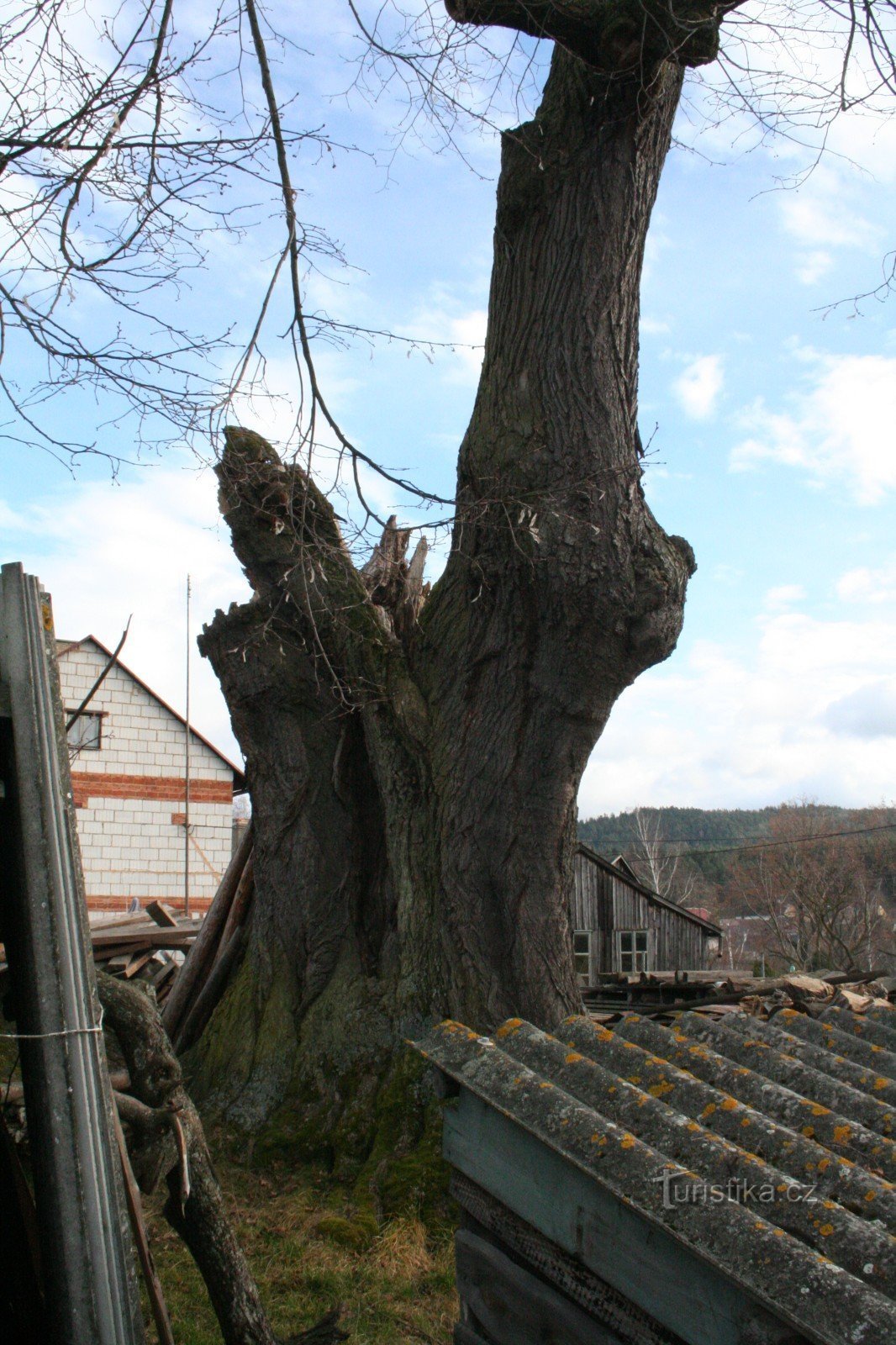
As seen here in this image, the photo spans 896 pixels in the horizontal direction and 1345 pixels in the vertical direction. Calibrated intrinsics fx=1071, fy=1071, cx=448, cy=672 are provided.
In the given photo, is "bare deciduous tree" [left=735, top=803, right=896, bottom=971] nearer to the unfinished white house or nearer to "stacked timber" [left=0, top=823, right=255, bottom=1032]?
the unfinished white house

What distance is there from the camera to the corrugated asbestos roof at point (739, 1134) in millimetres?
2557

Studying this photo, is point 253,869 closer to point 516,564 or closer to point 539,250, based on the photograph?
point 516,564

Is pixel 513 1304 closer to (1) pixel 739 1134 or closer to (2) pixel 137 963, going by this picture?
(1) pixel 739 1134

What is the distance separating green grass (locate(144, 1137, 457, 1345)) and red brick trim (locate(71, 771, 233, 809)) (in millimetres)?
17224

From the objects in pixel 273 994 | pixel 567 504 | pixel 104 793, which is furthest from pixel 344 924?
pixel 104 793

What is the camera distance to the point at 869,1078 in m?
3.88

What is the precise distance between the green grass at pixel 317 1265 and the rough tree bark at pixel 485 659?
500 mm

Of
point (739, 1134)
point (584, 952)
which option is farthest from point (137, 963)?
point (584, 952)

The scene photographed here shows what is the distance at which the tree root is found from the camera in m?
3.39

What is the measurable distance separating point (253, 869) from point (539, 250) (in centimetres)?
474

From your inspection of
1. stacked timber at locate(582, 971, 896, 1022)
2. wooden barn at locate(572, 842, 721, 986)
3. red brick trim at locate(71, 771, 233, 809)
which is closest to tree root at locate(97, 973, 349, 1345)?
stacked timber at locate(582, 971, 896, 1022)

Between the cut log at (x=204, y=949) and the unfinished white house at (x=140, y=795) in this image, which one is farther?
the unfinished white house at (x=140, y=795)

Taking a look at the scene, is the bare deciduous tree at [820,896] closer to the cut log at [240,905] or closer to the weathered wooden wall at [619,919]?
the weathered wooden wall at [619,919]

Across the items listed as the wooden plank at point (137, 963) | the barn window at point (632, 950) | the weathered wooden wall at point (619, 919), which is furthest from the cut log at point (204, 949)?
the barn window at point (632, 950)
